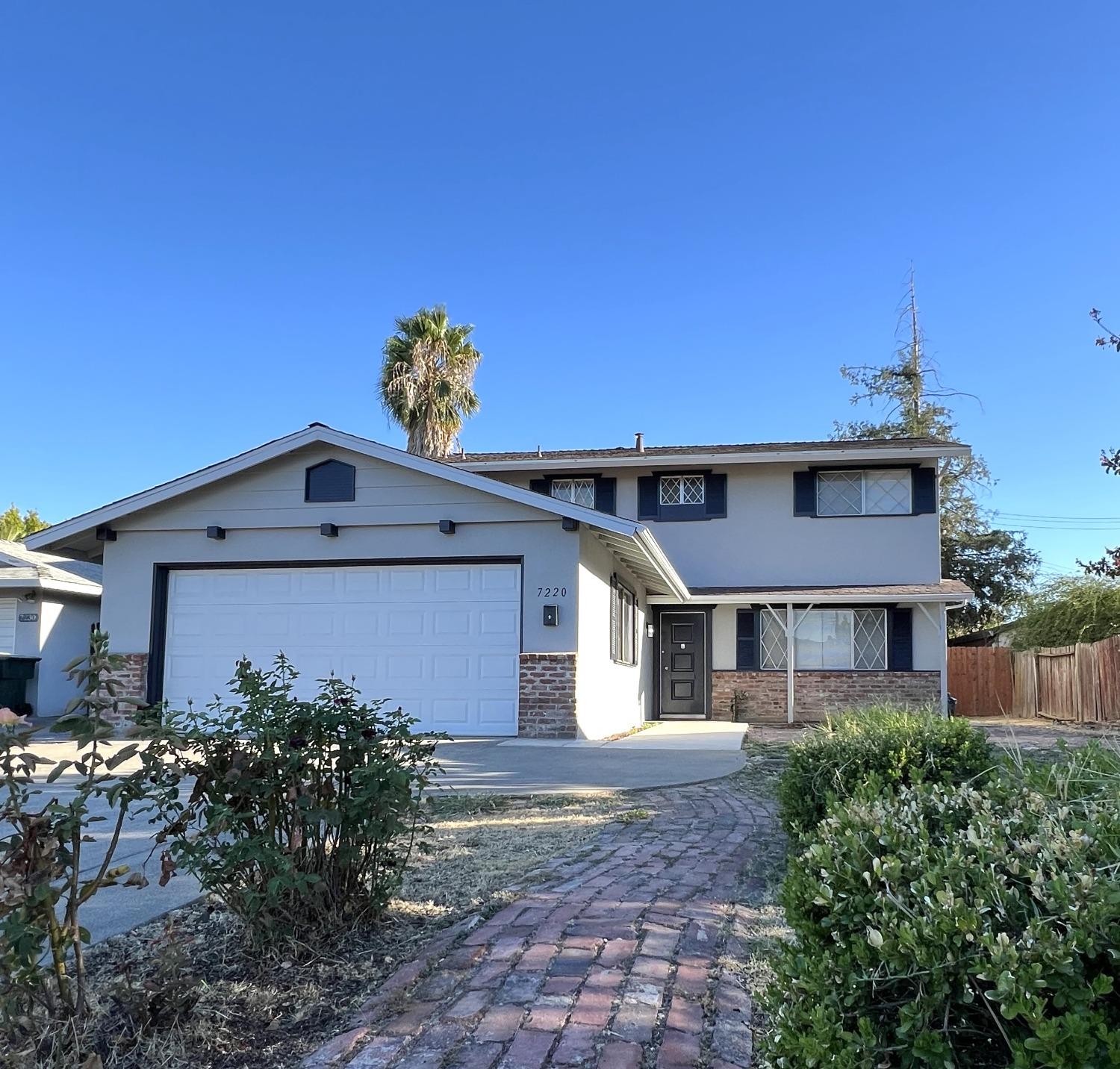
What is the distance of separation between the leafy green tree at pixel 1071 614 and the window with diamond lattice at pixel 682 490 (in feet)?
28.4

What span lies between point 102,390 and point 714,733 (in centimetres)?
1770

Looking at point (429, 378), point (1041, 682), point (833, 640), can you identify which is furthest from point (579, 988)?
point (429, 378)

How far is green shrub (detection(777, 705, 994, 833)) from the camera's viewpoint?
473 cm

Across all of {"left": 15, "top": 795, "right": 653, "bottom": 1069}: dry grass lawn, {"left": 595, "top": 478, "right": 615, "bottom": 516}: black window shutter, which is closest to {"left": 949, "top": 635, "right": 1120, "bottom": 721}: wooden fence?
{"left": 595, "top": 478, "right": 615, "bottom": 516}: black window shutter

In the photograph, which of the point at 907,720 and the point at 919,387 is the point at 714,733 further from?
the point at 919,387

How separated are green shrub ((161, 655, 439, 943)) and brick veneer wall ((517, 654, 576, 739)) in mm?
7879

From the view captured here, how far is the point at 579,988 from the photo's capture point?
2994mm

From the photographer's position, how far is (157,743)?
285 centimetres

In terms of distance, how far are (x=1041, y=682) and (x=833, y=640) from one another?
546 centimetres

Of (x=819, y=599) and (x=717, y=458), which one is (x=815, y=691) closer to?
(x=819, y=599)

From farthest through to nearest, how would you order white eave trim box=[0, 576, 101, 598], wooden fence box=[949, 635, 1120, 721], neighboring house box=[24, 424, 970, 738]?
1. white eave trim box=[0, 576, 101, 598]
2. wooden fence box=[949, 635, 1120, 721]
3. neighboring house box=[24, 424, 970, 738]

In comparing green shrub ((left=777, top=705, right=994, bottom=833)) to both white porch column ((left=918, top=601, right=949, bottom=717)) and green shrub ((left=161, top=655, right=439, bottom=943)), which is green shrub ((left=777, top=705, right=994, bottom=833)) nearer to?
green shrub ((left=161, top=655, right=439, bottom=943))

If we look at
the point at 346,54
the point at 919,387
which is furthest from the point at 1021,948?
the point at 919,387

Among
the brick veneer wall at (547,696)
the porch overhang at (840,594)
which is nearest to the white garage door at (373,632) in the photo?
the brick veneer wall at (547,696)
